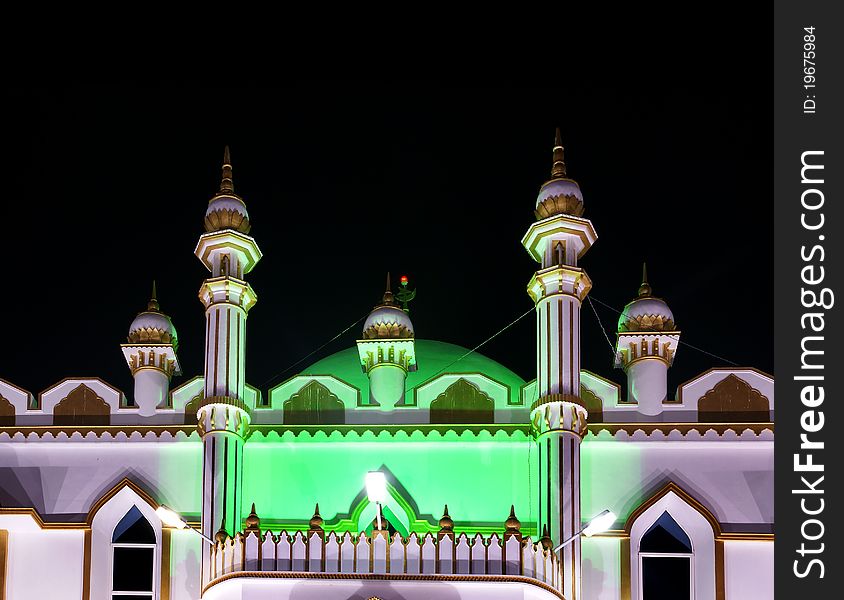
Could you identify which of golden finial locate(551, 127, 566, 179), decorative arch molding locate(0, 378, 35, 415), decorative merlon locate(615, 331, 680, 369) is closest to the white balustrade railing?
decorative merlon locate(615, 331, 680, 369)

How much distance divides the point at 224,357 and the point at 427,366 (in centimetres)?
337

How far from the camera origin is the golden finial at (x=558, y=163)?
70.2 ft

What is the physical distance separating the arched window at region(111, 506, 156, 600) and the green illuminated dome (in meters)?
3.34

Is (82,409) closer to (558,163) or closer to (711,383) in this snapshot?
(558,163)

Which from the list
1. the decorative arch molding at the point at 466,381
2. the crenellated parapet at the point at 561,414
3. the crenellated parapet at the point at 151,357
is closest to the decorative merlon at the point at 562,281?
the decorative arch molding at the point at 466,381

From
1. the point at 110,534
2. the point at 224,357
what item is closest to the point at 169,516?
the point at 110,534

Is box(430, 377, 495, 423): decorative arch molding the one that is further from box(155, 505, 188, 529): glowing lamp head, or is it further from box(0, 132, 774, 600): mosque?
box(155, 505, 188, 529): glowing lamp head

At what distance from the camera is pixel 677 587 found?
20.2 m

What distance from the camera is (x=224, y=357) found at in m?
20.9

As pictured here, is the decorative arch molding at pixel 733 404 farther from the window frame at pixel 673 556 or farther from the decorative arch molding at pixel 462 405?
the decorative arch molding at pixel 462 405
